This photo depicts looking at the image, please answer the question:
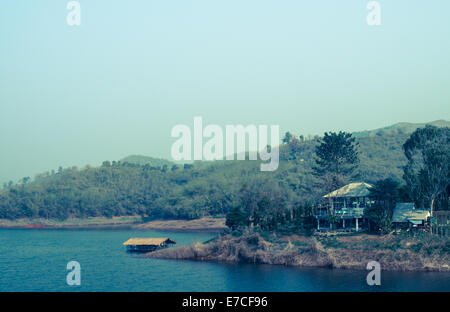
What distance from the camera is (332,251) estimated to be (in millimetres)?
51812

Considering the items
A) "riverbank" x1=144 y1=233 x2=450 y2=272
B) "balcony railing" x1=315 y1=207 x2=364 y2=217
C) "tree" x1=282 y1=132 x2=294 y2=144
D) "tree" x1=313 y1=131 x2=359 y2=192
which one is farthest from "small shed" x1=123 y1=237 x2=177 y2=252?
"tree" x1=282 y1=132 x2=294 y2=144

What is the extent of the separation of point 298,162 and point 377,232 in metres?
99.4

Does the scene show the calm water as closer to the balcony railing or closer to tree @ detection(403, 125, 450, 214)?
the balcony railing

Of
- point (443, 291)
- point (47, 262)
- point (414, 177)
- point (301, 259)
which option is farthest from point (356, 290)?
point (47, 262)

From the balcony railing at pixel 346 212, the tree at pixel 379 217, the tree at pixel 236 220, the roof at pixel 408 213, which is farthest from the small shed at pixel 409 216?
the tree at pixel 236 220

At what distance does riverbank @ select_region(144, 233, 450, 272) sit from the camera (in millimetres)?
48469

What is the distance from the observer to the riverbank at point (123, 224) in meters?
120

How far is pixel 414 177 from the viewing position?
2200 inches

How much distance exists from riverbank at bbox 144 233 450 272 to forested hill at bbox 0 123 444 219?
5409 cm

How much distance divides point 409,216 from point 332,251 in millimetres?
10346

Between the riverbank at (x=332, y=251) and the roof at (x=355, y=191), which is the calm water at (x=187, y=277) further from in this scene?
the roof at (x=355, y=191)

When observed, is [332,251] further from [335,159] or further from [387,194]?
[335,159]

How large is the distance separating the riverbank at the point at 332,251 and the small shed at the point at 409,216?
330 cm

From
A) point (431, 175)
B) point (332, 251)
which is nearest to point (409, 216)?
point (431, 175)
